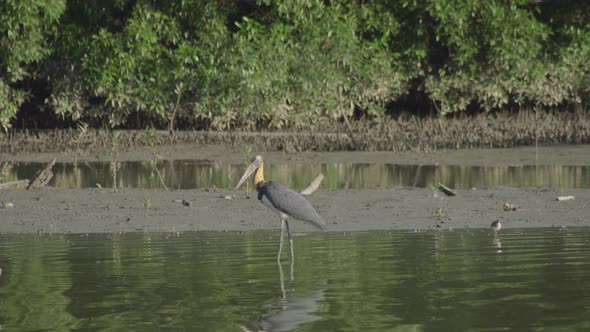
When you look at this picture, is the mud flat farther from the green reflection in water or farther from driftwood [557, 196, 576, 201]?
the green reflection in water

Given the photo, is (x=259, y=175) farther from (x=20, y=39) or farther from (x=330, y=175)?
(x=20, y=39)

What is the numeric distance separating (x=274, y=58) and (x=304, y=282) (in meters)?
13.6

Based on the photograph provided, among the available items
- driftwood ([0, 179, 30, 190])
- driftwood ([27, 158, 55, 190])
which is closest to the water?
driftwood ([0, 179, 30, 190])

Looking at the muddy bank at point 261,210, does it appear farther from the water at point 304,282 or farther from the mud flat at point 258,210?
the water at point 304,282

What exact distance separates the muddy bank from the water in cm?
61

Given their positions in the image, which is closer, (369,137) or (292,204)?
(292,204)

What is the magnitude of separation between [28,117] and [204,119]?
3639mm

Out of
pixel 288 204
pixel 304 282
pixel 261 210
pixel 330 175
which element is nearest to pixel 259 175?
pixel 288 204

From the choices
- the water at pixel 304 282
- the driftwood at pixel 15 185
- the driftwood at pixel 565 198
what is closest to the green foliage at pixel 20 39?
the driftwood at pixel 15 185

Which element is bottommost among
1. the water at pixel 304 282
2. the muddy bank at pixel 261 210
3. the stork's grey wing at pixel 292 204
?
the water at pixel 304 282

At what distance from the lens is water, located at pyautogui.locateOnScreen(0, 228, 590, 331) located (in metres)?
6.94

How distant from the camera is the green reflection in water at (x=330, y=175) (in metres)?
15.5

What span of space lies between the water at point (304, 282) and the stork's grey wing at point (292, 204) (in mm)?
310

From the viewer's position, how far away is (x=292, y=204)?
10.1 m
